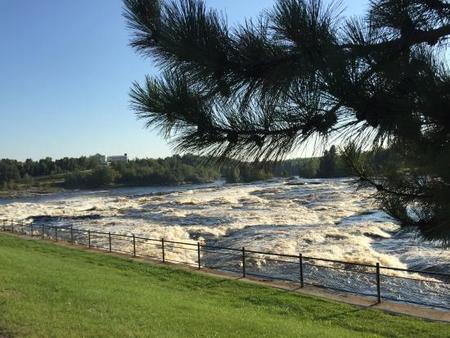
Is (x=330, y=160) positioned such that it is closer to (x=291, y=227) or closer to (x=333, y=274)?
(x=333, y=274)

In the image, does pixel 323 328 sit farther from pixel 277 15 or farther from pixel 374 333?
pixel 277 15

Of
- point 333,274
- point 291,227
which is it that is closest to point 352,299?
point 333,274

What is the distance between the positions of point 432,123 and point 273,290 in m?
11.3

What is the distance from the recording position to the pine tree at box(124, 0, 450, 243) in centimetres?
328

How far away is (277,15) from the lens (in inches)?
144

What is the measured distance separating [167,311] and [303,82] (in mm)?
7216

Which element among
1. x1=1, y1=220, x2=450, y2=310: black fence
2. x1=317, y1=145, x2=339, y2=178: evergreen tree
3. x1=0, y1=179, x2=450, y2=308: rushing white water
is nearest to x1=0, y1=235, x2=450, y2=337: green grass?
x1=1, y1=220, x2=450, y2=310: black fence

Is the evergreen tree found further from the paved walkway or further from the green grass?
the paved walkway

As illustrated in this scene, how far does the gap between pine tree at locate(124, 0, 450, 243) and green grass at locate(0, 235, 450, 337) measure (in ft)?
15.4

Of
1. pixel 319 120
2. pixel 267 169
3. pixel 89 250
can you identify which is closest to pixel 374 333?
pixel 267 169

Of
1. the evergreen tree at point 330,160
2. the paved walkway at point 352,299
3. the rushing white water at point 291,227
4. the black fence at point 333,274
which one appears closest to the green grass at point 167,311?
the paved walkway at point 352,299

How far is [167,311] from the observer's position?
978cm

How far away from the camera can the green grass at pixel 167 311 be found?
27.0ft

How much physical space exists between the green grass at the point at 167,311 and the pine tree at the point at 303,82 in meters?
4.69
